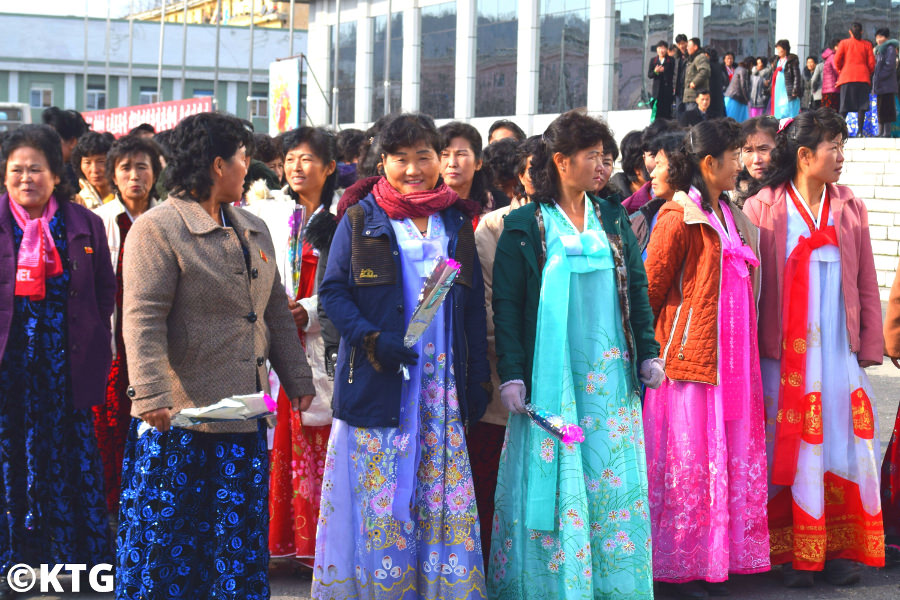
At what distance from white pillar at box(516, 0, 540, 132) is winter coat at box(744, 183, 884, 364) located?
77.0 ft

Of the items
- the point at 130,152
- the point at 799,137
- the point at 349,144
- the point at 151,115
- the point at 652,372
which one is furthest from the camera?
the point at 151,115

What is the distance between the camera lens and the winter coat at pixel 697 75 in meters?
18.0

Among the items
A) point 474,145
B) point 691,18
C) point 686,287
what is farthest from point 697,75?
point 686,287

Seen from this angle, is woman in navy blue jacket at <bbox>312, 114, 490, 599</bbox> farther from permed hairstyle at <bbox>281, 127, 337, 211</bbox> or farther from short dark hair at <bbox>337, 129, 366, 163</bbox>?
short dark hair at <bbox>337, 129, 366, 163</bbox>

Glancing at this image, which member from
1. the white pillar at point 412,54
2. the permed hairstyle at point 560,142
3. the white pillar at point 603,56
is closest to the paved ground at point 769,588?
the permed hairstyle at point 560,142

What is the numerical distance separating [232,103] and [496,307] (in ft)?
170

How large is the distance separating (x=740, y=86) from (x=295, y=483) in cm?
1705

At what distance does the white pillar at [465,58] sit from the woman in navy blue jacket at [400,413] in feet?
87.7

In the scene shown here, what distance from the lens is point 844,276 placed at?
489 cm

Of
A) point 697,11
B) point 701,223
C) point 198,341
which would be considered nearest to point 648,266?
point 701,223

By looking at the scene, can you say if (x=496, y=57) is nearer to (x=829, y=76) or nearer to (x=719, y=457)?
(x=829, y=76)

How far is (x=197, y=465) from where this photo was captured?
3.74m

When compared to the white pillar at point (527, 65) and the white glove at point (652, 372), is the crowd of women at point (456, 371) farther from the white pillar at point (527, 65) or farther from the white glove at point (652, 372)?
the white pillar at point (527, 65)

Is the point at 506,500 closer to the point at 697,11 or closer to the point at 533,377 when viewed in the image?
the point at 533,377
